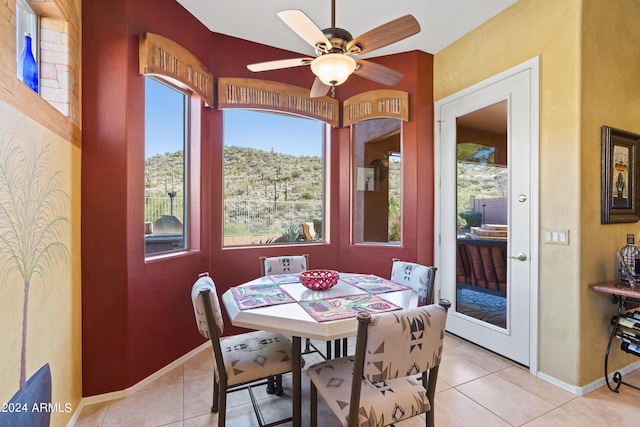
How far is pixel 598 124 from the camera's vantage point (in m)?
2.29

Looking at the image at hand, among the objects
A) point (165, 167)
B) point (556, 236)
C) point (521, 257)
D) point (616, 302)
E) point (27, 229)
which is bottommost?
point (616, 302)

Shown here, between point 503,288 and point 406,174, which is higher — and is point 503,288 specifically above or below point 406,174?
below

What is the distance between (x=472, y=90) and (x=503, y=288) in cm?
189

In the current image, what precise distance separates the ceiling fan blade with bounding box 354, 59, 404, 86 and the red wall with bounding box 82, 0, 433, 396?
1473mm

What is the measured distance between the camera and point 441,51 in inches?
133

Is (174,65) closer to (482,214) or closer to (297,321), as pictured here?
(297,321)

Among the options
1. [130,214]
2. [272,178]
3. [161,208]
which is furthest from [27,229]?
[272,178]

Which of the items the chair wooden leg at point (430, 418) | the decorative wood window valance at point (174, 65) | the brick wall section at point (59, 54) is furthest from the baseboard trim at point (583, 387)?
the brick wall section at point (59, 54)

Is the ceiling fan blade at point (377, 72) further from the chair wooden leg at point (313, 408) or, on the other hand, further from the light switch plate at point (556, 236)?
the chair wooden leg at point (313, 408)

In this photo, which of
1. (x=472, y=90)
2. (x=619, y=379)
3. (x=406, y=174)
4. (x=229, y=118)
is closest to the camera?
(x=619, y=379)

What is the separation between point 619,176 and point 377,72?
2.09 m

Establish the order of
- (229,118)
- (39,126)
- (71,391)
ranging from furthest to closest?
(229,118) → (71,391) → (39,126)

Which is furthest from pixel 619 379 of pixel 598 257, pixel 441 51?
pixel 441 51

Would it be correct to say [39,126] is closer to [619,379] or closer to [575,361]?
[575,361]
